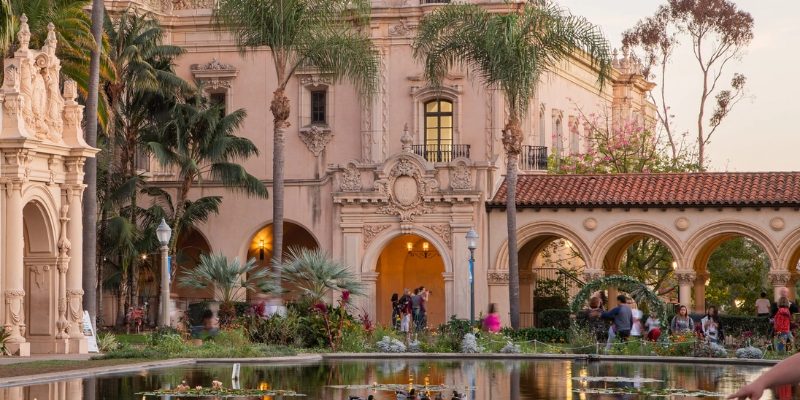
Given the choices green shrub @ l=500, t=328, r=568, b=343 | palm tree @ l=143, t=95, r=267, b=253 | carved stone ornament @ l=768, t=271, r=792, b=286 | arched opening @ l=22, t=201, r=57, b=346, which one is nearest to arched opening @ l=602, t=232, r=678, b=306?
carved stone ornament @ l=768, t=271, r=792, b=286

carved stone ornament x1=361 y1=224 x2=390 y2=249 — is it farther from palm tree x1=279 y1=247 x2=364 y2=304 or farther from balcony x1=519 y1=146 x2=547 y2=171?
palm tree x1=279 y1=247 x2=364 y2=304

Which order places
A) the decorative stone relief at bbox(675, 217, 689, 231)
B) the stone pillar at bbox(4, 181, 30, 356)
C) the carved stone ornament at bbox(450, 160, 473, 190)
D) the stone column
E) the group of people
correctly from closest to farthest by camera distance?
1. the stone pillar at bbox(4, 181, 30, 356)
2. the group of people
3. the stone column
4. the decorative stone relief at bbox(675, 217, 689, 231)
5. the carved stone ornament at bbox(450, 160, 473, 190)

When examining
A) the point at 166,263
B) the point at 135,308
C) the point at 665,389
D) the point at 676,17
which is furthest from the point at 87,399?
the point at 676,17

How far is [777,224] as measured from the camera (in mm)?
40406

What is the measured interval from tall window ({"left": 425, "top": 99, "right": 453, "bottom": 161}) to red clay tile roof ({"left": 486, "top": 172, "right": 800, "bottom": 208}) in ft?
10.4

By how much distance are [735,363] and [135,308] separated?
18.4 m

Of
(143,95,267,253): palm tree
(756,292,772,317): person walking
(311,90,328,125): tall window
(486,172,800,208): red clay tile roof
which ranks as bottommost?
(756,292,772,317): person walking

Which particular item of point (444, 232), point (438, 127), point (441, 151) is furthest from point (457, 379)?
point (438, 127)

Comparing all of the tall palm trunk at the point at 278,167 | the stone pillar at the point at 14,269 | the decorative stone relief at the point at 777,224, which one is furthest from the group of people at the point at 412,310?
the stone pillar at the point at 14,269

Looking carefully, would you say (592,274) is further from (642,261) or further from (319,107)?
(319,107)

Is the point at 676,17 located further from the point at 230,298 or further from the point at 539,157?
the point at 230,298

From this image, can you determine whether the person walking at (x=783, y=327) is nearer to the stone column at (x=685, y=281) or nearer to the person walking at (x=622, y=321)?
the person walking at (x=622, y=321)

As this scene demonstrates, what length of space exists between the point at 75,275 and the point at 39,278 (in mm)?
776

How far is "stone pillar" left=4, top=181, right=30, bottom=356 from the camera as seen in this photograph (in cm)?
2861
